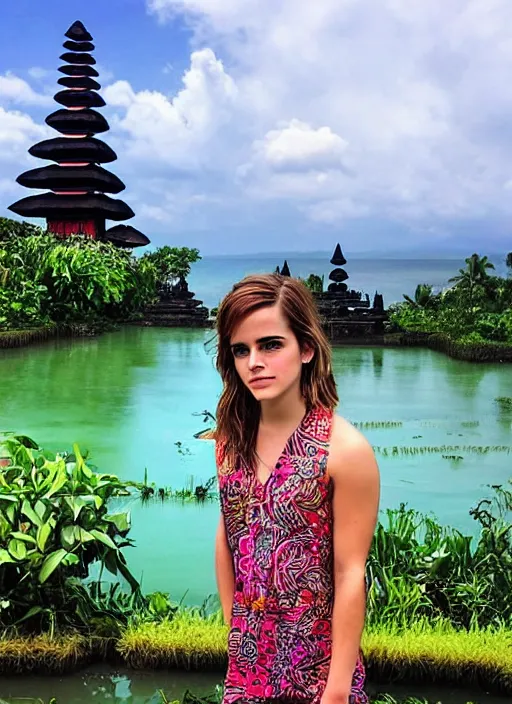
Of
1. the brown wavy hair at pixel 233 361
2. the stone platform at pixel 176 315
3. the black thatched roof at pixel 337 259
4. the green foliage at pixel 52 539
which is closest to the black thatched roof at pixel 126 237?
the stone platform at pixel 176 315

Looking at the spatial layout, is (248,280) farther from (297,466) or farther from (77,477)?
(77,477)

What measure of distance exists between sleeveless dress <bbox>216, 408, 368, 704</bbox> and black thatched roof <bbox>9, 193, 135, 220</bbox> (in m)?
15.0

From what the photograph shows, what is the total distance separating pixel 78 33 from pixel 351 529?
17.7 meters

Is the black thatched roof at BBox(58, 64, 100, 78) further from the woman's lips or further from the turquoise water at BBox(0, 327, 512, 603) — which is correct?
the woman's lips

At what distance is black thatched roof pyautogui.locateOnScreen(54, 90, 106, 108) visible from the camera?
16.8 meters

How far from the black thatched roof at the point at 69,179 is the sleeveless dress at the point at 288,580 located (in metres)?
15.2

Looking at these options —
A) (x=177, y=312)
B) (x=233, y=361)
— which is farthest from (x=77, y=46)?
(x=233, y=361)

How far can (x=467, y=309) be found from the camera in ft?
33.0

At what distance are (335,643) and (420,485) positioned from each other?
357 centimetres

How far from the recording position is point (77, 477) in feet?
7.51

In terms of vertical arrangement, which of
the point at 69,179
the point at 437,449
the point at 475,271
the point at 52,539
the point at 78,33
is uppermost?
the point at 78,33

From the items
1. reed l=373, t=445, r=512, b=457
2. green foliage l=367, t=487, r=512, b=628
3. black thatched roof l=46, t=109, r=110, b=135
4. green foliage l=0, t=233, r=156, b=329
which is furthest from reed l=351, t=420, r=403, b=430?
black thatched roof l=46, t=109, r=110, b=135

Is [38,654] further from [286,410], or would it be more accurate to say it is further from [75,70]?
[75,70]

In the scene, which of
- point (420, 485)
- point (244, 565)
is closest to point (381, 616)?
point (244, 565)
